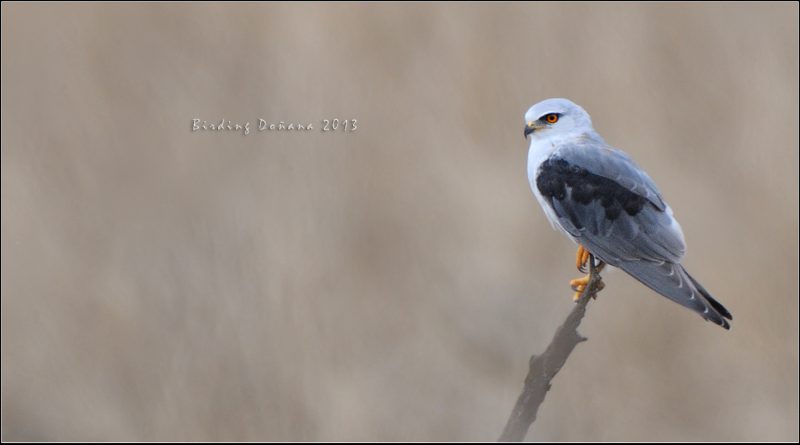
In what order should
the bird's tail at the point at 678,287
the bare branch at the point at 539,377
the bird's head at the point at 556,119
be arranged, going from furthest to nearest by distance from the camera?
the bird's head at the point at 556,119 < the bird's tail at the point at 678,287 < the bare branch at the point at 539,377

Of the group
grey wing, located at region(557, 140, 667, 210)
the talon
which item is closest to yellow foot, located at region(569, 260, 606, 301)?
the talon

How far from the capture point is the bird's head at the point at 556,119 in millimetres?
1199

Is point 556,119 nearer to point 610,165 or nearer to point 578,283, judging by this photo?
point 610,165

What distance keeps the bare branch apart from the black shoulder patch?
0.79ft

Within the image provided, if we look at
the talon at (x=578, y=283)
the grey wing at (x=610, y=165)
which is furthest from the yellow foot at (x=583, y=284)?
the grey wing at (x=610, y=165)

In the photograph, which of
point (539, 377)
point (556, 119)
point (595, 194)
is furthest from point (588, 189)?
point (539, 377)

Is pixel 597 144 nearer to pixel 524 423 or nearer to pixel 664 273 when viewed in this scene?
pixel 664 273

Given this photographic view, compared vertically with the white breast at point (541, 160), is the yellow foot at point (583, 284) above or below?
below

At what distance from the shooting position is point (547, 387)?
945 millimetres

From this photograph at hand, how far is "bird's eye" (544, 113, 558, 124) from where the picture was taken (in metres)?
1.23

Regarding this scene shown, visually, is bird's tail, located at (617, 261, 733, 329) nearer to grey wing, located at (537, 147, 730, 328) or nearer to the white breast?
grey wing, located at (537, 147, 730, 328)

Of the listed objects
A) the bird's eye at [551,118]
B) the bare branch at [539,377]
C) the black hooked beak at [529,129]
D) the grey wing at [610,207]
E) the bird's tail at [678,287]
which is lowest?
the bare branch at [539,377]

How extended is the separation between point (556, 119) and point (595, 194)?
13cm

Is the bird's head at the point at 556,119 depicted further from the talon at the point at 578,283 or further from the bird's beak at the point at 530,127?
the talon at the point at 578,283
